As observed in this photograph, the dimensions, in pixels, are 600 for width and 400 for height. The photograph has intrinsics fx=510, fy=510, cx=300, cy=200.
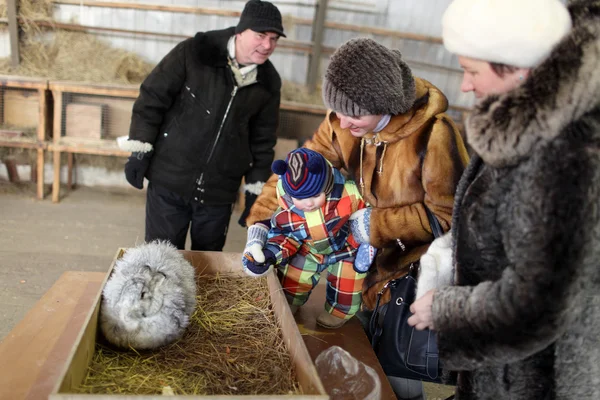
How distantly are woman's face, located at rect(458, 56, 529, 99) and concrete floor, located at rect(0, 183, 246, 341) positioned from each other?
2983mm

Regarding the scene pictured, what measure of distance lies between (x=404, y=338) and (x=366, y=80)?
89cm

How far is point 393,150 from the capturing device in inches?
71.6

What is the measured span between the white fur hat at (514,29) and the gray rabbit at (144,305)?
109 centimetres

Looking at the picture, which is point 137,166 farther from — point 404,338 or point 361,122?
point 404,338

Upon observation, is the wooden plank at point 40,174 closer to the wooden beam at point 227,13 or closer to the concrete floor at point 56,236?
the concrete floor at point 56,236

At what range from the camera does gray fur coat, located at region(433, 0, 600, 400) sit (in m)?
1.01

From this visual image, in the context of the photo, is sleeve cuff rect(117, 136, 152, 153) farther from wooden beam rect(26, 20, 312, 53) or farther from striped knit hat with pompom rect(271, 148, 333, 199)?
wooden beam rect(26, 20, 312, 53)

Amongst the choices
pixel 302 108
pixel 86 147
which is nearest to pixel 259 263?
pixel 302 108

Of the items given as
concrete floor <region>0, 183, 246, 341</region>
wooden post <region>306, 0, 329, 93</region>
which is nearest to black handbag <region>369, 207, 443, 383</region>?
concrete floor <region>0, 183, 246, 341</region>

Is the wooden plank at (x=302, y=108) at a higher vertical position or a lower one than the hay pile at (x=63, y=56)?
lower

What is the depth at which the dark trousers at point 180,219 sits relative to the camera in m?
2.88

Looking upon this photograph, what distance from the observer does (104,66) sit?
5453 millimetres

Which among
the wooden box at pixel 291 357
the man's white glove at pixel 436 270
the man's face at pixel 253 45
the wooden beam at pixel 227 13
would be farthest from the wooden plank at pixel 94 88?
the man's white glove at pixel 436 270

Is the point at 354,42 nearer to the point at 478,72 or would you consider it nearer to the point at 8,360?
the point at 478,72
